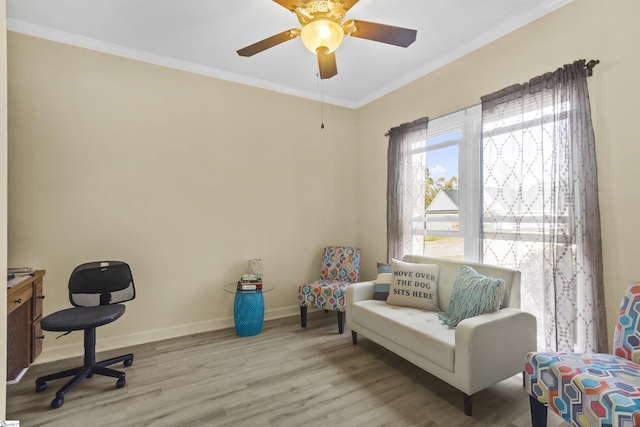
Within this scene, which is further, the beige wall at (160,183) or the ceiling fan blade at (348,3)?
the beige wall at (160,183)

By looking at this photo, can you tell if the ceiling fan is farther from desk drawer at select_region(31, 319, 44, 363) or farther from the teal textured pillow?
desk drawer at select_region(31, 319, 44, 363)

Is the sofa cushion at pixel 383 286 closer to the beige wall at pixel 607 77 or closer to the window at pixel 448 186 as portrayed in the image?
the window at pixel 448 186

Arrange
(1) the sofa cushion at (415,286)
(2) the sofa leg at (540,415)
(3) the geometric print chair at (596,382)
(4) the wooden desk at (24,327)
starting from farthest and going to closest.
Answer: (1) the sofa cushion at (415,286)
(4) the wooden desk at (24,327)
(2) the sofa leg at (540,415)
(3) the geometric print chair at (596,382)

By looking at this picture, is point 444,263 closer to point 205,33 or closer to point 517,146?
point 517,146

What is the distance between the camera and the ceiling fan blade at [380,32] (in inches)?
73.0

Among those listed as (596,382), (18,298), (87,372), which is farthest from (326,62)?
(87,372)

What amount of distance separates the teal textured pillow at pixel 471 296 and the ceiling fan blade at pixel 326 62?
196cm

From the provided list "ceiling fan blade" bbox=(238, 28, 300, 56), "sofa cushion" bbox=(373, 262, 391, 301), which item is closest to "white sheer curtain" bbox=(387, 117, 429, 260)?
"sofa cushion" bbox=(373, 262, 391, 301)

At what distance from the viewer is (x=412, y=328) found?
7.30 ft

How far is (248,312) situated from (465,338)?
2.13 meters

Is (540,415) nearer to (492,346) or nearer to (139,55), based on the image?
(492,346)

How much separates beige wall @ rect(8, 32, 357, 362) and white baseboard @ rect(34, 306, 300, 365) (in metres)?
0.01

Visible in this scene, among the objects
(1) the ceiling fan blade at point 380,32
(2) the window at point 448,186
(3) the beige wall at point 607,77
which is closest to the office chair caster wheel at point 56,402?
(1) the ceiling fan blade at point 380,32

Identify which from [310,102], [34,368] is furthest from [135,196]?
[310,102]
